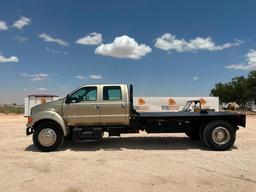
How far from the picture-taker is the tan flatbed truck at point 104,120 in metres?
10.3

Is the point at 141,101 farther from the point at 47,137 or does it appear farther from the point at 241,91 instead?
the point at 241,91

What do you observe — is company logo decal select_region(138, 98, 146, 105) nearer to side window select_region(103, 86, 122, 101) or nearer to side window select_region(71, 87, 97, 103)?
side window select_region(103, 86, 122, 101)

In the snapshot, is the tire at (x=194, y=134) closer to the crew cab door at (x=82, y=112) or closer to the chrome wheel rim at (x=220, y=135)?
the chrome wheel rim at (x=220, y=135)

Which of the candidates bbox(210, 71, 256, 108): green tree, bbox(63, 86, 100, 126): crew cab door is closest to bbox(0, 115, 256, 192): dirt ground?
bbox(63, 86, 100, 126): crew cab door

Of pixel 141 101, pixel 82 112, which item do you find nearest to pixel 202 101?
pixel 141 101

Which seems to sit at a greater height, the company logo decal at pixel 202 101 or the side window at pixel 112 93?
the company logo decal at pixel 202 101

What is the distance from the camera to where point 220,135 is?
1051cm

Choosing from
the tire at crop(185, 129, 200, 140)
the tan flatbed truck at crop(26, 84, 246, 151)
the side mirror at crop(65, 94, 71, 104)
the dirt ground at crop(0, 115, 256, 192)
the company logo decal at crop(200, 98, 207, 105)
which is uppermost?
the company logo decal at crop(200, 98, 207, 105)

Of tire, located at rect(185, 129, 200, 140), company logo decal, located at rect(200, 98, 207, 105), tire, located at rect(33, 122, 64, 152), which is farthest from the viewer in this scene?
company logo decal, located at rect(200, 98, 207, 105)

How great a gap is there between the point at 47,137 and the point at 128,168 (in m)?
3.64

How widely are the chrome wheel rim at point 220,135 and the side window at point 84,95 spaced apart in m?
4.24

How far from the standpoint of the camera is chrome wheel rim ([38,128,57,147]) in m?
10.2

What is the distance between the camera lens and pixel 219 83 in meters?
86.6

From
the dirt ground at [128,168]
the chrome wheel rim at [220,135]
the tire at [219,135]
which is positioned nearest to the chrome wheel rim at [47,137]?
the dirt ground at [128,168]
